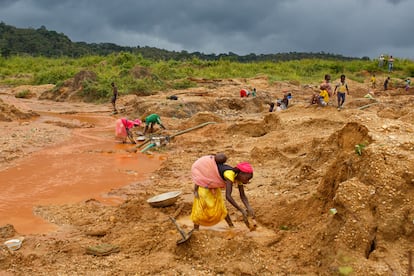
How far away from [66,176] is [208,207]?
187 inches

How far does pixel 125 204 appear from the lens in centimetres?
637

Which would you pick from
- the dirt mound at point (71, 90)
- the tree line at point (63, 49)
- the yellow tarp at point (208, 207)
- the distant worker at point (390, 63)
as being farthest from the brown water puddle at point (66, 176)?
the tree line at point (63, 49)

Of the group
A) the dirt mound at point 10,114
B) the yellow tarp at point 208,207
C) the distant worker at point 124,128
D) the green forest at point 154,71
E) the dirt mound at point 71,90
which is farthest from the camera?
the green forest at point 154,71

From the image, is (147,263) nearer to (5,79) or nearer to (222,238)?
(222,238)

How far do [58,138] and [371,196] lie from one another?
33.7ft

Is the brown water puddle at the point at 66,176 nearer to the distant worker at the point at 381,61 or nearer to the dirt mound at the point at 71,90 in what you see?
the dirt mound at the point at 71,90

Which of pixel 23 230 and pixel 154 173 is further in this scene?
pixel 154 173

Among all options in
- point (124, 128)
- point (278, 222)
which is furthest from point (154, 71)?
point (278, 222)

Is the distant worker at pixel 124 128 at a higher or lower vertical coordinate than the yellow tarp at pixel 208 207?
lower

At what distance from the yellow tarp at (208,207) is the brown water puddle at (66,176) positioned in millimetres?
2326

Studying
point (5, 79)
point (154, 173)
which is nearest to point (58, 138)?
point (154, 173)

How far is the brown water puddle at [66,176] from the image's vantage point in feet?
21.5

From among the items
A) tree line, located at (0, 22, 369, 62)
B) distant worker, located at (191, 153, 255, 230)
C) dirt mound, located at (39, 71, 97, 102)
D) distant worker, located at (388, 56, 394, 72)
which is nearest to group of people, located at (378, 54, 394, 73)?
distant worker, located at (388, 56, 394, 72)

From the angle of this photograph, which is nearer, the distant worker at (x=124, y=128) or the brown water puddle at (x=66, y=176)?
the brown water puddle at (x=66, y=176)
